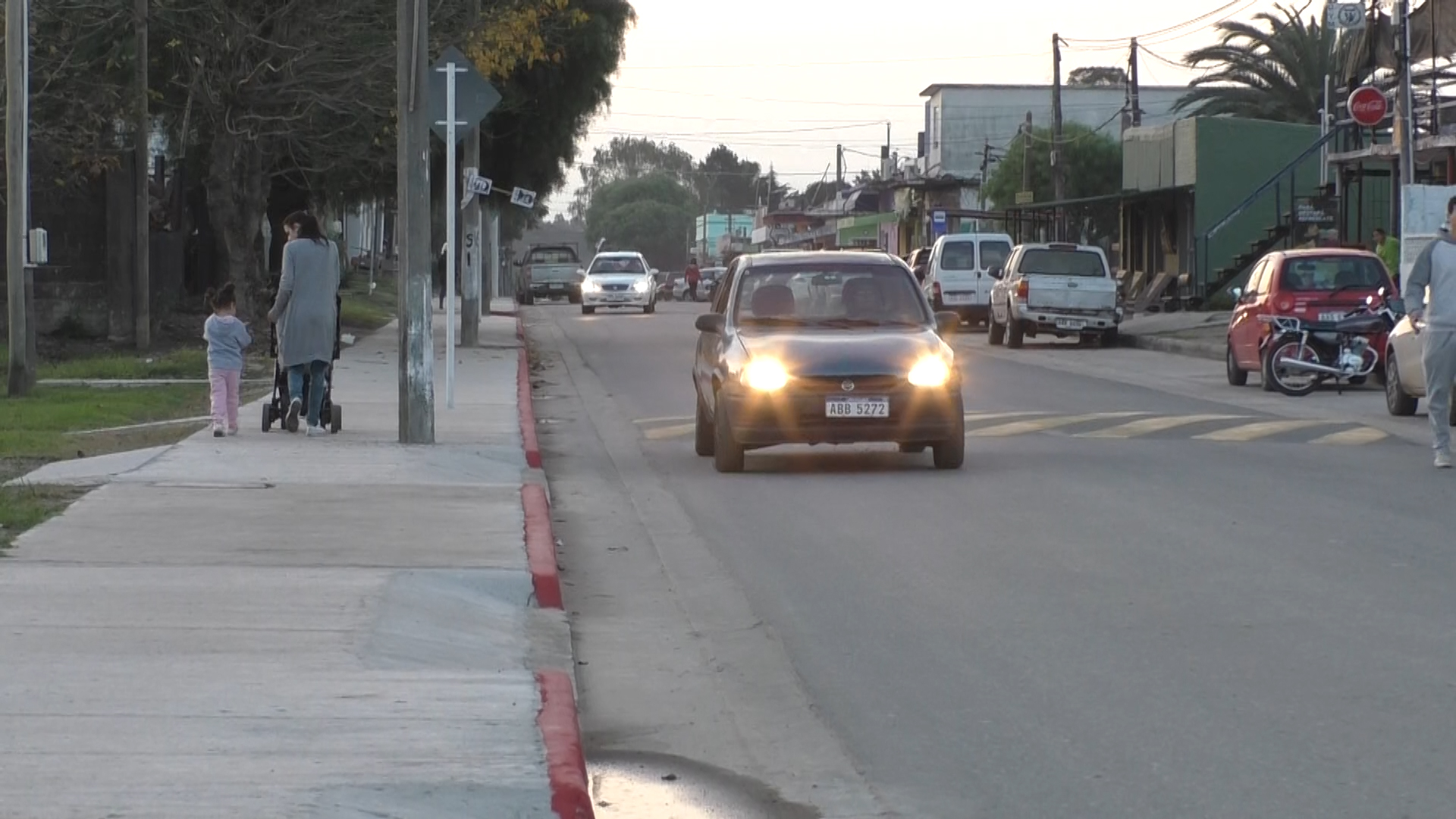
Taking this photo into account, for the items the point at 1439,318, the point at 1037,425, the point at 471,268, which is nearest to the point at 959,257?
the point at 471,268

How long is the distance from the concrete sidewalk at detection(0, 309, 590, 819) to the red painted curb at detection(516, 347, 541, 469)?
190 cm

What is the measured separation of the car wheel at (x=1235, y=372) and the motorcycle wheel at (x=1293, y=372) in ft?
5.44

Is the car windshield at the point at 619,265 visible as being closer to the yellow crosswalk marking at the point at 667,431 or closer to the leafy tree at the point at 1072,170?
the leafy tree at the point at 1072,170

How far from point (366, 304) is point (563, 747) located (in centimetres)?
4598

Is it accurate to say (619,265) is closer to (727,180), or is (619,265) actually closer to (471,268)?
(471,268)

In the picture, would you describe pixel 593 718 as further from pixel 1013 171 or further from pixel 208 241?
pixel 1013 171

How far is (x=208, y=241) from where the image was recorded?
119 ft

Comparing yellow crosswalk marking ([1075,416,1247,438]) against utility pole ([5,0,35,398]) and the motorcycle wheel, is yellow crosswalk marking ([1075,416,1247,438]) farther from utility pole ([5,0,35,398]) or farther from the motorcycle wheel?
utility pole ([5,0,35,398])

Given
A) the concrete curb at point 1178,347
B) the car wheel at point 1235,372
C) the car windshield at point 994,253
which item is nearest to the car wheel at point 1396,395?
the car wheel at point 1235,372

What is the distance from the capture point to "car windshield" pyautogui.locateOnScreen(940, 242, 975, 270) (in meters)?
40.6

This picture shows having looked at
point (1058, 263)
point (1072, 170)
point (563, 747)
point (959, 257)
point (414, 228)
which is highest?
point (1072, 170)

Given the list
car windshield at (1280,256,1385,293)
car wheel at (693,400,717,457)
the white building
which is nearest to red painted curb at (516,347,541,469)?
car wheel at (693,400,717,457)

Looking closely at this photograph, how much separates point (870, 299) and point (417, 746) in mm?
A: 9622

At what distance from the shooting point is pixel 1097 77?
10500cm
